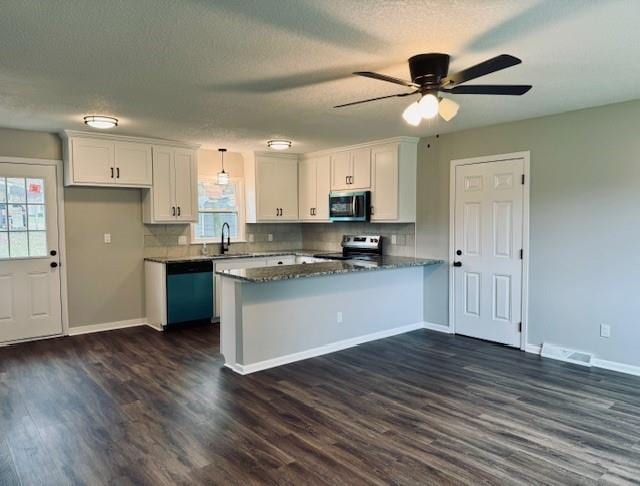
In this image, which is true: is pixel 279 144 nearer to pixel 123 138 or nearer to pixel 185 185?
pixel 185 185

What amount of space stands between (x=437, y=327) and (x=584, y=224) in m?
2.08

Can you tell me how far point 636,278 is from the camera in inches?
158

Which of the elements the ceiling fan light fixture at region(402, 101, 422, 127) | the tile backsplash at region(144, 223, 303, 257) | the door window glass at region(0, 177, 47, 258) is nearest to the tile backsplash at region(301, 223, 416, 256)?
the tile backsplash at region(144, 223, 303, 257)

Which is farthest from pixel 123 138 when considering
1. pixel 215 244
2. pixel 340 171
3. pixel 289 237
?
pixel 289 237

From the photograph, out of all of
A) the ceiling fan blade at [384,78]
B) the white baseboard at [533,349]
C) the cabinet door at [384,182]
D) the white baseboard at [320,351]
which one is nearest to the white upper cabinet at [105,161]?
the white baseboard at [320,351]

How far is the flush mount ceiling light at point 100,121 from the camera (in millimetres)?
4387

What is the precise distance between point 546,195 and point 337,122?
2.22 m

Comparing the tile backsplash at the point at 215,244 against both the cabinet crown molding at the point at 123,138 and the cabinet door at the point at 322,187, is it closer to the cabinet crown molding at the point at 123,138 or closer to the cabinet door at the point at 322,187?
the cabinet door at the point at 322,187

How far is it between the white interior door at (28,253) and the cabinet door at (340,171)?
11.4 ft

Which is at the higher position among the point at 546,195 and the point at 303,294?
the point at 546,195

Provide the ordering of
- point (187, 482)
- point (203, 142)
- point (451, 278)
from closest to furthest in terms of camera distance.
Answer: point (187, 482)
point (451, 278)
point (203, 142)

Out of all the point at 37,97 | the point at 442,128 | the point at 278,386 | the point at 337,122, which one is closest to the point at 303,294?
the point at 278,386

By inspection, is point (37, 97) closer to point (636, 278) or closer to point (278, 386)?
point (278, 386)

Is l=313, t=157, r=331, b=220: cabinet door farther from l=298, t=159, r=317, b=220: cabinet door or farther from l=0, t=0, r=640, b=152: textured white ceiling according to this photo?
l=0, t=0, r=640, b=152: textured white ceiling
